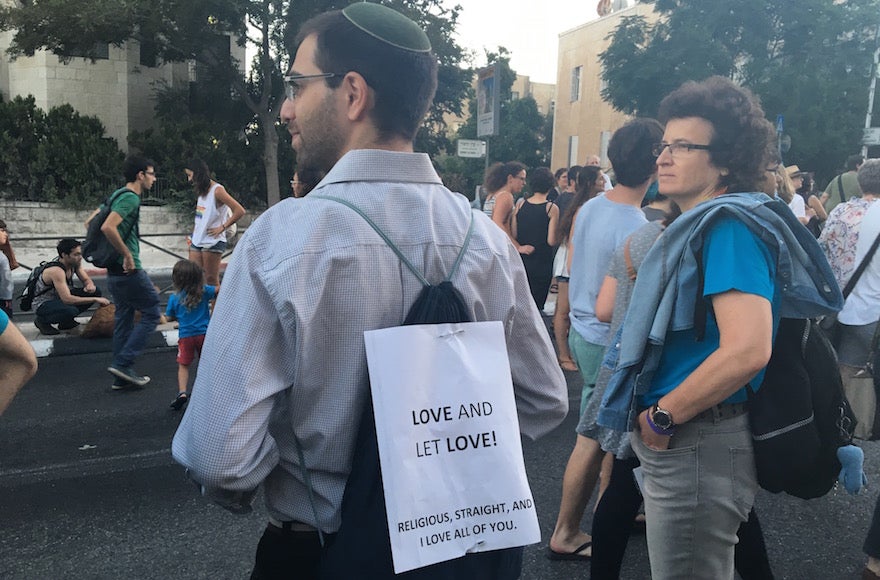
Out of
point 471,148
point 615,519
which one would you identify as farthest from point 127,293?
point 471,148

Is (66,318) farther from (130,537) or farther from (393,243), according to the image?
(393,243)

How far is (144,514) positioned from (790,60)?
1102 inches

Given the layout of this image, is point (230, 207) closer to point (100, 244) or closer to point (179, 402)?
point (100, 244)

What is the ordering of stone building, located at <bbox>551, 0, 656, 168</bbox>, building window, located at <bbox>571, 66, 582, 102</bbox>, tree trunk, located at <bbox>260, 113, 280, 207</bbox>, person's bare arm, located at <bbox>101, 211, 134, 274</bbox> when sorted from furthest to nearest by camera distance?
building window, located at <bbox>571, 66, 582, 102</bbox>
stone building, located at <bbox>551, 0, 656, 168</bbox>
tree trunk, located at <bbox>260, 113, 280, 207</bbox>
person's bare arm, located at <bbox>101, 211, 134, 274</bbox>

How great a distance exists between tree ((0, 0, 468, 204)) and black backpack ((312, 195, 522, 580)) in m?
17.9

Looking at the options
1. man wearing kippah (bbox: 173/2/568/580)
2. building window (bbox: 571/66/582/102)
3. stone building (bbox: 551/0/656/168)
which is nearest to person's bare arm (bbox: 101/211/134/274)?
man wearing kippah (bbox: 173/2/568/580)

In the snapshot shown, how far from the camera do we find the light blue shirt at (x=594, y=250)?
3.05 metres

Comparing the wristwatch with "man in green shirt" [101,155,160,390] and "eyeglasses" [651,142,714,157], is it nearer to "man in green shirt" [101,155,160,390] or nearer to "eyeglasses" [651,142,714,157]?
"eyeglasses" [651,142,714,157]

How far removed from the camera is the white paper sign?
1252 millimetres

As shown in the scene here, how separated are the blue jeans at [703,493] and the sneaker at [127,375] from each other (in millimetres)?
4527

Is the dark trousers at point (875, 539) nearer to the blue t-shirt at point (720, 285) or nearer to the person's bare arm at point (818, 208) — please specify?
the blue t-shirt at point (720, 285)

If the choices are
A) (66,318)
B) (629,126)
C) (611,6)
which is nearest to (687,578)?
(629,126)

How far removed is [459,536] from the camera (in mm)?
1297

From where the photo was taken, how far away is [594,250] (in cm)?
313
